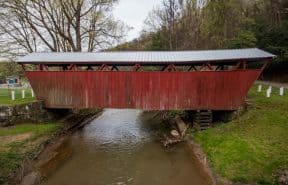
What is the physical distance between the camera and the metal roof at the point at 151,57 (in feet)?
57.0

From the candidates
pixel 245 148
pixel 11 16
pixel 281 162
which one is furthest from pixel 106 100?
pixel 11 16

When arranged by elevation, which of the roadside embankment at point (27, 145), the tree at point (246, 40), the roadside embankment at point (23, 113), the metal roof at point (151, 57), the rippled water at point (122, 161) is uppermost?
the tree at point (246, 40)

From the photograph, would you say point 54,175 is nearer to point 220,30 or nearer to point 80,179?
point 80,179

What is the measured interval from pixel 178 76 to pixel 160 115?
28.0 feet

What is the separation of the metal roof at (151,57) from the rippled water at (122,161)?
5.02m

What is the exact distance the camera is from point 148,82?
18.3 meters

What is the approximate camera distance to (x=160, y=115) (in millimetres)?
25984

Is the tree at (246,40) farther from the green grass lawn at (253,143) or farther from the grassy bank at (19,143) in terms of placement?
the grassy bank at (19,143)

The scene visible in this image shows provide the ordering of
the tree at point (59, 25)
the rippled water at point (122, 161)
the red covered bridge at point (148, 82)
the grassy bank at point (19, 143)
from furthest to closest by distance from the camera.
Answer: the tree at point (59, 25), the red covered bridge at point (148, 82), the rippled water at point (122, 161), the grassy bank at point (19, 143)

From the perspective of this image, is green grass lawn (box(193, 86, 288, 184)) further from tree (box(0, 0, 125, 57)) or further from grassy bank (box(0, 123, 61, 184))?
tree (box(0, 0, 125, 57))

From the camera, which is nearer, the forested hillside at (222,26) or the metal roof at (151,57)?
the metal roof at (151,57)

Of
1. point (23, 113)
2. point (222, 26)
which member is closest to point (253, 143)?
point (23, 113)

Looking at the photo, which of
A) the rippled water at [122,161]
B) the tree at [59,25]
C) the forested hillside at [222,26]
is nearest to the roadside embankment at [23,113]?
the rippled water at [122,161]

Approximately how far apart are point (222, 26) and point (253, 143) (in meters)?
27.2
